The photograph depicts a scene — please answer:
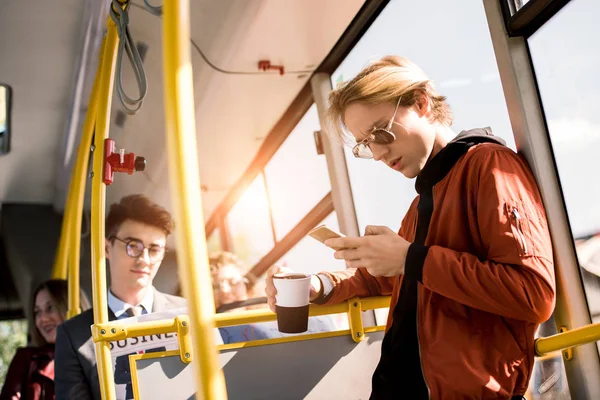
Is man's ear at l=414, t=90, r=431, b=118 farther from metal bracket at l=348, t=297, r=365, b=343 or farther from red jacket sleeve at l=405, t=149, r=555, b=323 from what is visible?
metal bracket at l=348, t=297, r=365, b=343

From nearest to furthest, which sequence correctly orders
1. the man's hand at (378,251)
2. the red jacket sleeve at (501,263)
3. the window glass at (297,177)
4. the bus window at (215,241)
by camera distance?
the red jacket sleeve at (501,263) → the man's hand at (378,251) → the window glass at (297,177) → the bus window at (215,241)

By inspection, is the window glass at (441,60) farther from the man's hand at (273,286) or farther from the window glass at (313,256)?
the man's hand at (273,286)

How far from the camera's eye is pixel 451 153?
1344mm

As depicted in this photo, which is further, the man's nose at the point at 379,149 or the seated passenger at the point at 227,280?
the seated passenger at the point at 227,280

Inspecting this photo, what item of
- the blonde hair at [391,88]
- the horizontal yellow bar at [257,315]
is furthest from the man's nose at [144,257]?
the blonde hair at [391,88]

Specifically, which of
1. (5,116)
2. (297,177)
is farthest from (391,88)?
(5,116)

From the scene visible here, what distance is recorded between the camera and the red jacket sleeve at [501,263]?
1.11 m

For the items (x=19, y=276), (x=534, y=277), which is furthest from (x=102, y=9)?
(x=19, y=276)

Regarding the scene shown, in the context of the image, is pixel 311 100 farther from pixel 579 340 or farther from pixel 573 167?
pixel 579 340

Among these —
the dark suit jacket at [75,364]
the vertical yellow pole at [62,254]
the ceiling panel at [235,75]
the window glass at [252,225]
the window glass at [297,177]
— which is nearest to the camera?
the dark suit jacket at [75,364]

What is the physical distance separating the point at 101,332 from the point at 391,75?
3.18 ft

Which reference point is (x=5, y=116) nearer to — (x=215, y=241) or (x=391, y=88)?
(x=215, y=241)

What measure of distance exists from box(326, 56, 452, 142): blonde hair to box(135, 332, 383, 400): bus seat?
66 cm

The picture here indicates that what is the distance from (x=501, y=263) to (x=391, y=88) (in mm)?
488
